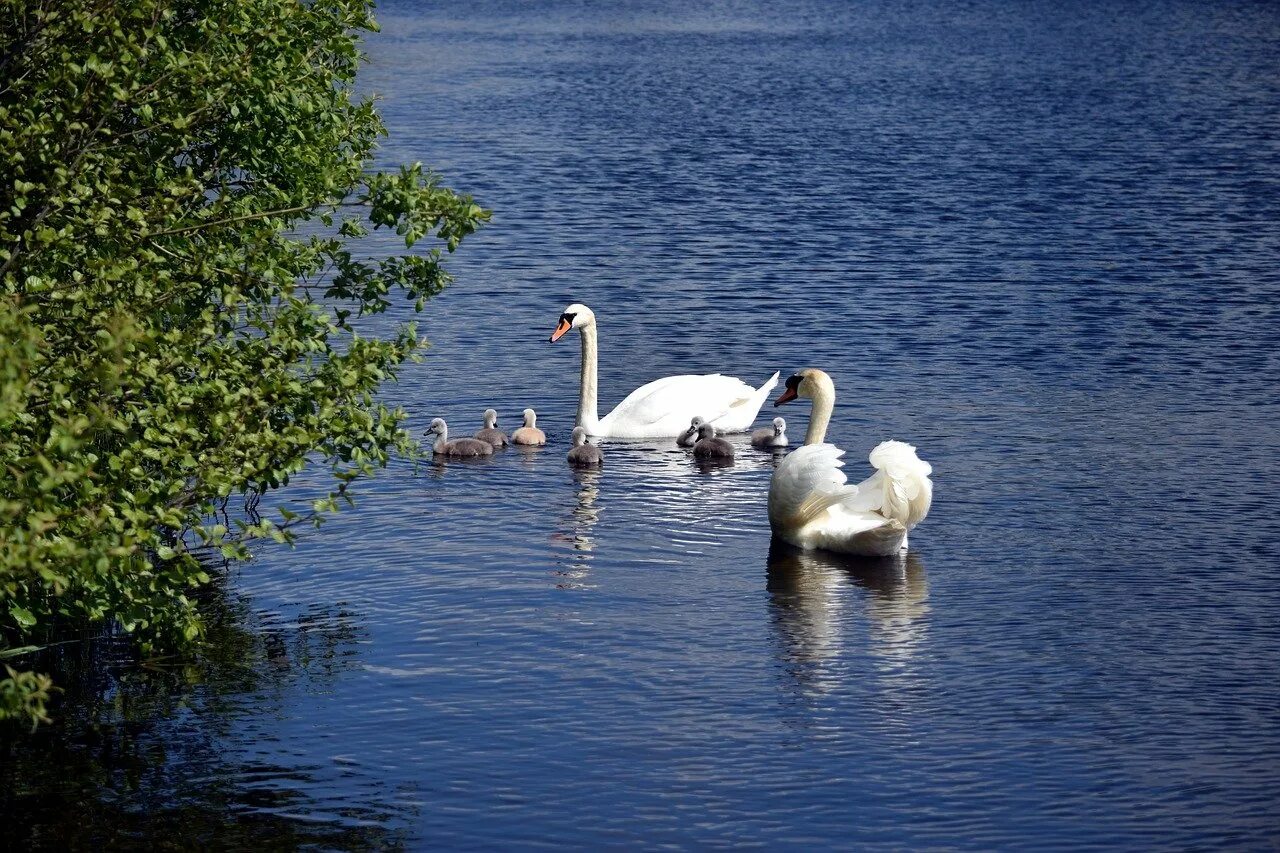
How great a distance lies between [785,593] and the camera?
713 inches

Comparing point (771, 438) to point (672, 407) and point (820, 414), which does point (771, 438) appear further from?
point (820, 414)

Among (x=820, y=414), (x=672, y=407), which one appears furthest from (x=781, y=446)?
(x=820, y=414)

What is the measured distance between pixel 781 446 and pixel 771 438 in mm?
164

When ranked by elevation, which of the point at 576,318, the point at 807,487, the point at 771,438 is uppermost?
the point at 576,318

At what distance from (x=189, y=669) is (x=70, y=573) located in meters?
3.92

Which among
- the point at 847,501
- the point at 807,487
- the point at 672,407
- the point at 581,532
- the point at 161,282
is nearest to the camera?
the point at 161,282

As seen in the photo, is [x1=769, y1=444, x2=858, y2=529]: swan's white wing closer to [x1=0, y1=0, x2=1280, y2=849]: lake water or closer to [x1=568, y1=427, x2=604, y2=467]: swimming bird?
[x1=0, y1=0, x2=1280, y2=849]: lake water

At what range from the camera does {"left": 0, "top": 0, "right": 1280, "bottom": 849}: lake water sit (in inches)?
541

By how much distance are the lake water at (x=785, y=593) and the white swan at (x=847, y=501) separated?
289 mm

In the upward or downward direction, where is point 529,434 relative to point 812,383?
downward

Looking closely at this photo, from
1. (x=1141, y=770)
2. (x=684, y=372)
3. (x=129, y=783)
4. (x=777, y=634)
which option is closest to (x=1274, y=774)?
(x=1141, y=770)

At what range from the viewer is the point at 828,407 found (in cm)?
2164

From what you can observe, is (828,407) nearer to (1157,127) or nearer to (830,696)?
(830,696)

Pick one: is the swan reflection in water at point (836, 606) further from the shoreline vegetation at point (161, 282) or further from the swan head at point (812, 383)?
the shoreline vegetation at point (161, 282)
